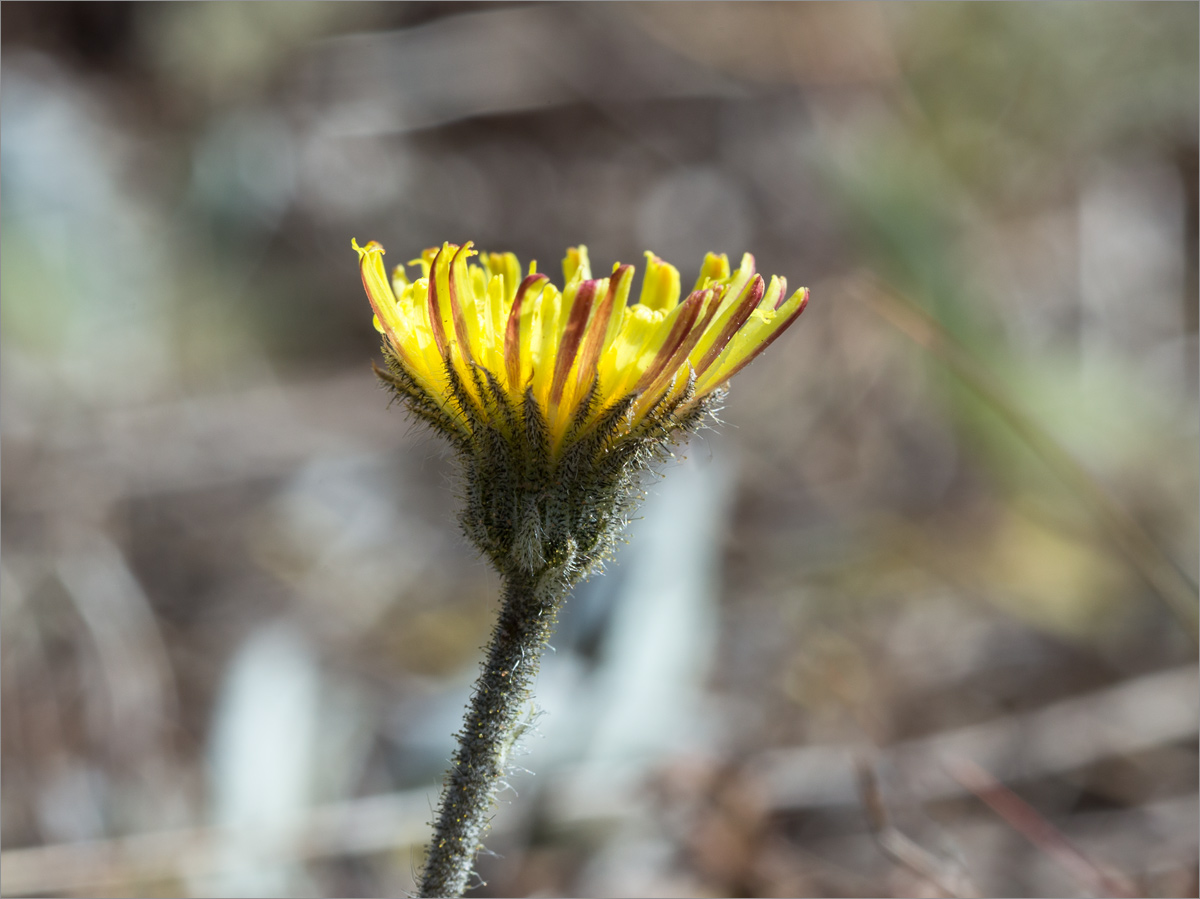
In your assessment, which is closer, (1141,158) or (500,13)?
(1141,158)

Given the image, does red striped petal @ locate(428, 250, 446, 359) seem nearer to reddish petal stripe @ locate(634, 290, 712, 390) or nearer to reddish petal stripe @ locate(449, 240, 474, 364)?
reddish petal stripe @ locate(449, 240, 474, 364)

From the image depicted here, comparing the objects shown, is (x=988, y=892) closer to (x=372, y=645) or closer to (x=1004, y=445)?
(x=1004, y=445)

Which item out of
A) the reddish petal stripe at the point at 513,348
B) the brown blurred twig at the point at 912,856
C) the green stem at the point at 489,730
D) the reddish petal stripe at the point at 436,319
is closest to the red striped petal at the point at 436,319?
the reddish petal stripe at the point at 436,319

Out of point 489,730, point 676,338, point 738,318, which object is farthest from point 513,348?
point 489,730

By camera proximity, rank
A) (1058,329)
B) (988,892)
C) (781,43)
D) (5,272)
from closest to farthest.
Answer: (988,892) < (5,272) < (1058,329) < (781,43)

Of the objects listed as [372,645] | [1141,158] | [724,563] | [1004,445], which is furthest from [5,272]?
[1141,158]

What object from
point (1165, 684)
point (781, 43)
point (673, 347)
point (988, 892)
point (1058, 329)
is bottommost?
point (988, 892)

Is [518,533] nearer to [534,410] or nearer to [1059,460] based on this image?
[534,410]

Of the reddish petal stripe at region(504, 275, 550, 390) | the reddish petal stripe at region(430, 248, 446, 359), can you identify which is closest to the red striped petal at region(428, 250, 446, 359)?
the reddish petal stripe at region(430, 248, 446, 359)
